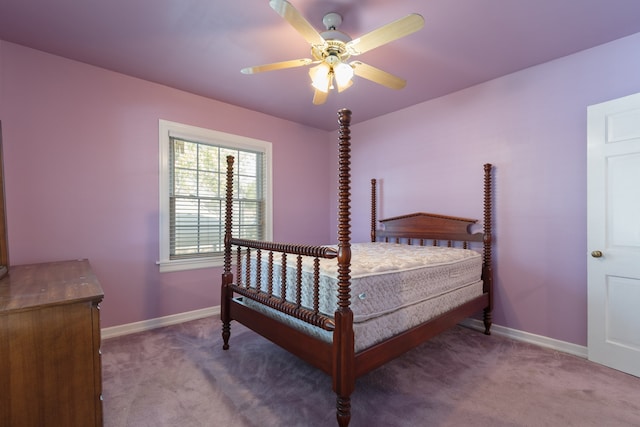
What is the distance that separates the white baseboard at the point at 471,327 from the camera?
255 centimetres

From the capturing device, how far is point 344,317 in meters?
1.54

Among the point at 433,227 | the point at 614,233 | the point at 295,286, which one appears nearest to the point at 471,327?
the point at 433,227

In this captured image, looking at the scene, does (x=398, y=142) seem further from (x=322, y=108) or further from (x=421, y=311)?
(x=421, y=311)

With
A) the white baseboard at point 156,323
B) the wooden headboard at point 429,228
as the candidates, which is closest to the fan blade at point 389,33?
the wooden headboard at point 429,228

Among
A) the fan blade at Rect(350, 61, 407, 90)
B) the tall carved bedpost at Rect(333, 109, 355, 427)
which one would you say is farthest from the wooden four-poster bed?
the fan blade at Rect(350, 61, 407, 90)

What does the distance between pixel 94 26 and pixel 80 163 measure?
1187 mm

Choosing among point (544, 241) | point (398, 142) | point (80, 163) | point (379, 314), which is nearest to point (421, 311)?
point (379, 314)

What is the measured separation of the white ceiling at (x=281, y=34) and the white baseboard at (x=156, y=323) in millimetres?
2479

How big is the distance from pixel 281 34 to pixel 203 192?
78.9 inches

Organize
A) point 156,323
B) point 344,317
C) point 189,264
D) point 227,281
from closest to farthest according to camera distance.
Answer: point 344,317, point 227,281, point 156,323, point 189,264

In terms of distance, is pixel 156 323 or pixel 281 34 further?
pixel 156 323

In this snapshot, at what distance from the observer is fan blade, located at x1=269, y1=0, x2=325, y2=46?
4.76ft

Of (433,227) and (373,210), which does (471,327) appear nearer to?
(433,227)

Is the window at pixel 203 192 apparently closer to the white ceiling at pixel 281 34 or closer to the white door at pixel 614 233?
the white ceiling at pixel 281 34
